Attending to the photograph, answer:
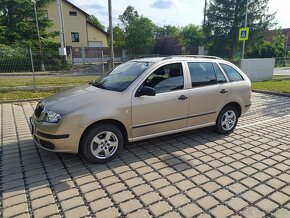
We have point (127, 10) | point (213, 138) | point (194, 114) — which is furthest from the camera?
point (127, 10)

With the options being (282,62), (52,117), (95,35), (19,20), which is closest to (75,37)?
(95,35)

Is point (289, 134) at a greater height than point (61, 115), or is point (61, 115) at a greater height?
point (61, 115)

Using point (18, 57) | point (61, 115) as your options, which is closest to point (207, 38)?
point (18, 57)

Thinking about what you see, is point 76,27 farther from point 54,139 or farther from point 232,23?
point 54,139

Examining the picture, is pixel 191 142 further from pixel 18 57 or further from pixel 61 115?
pixel 18 57

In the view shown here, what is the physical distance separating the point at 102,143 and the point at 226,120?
9.19 ft

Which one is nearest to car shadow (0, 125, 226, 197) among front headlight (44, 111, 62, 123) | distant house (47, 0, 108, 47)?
front headlight (44, 111, 62, 123)

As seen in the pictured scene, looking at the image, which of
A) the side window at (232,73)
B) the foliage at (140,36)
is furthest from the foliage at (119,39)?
the side window at (232,73)

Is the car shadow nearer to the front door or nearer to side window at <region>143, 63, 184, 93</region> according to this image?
the front door

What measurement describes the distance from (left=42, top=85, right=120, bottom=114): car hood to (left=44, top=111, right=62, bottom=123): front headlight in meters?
0.06

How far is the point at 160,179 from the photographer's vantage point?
3408 millimetres

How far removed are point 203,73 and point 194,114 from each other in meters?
0.84

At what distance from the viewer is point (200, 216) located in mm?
2656

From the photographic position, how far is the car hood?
11.9 feet
